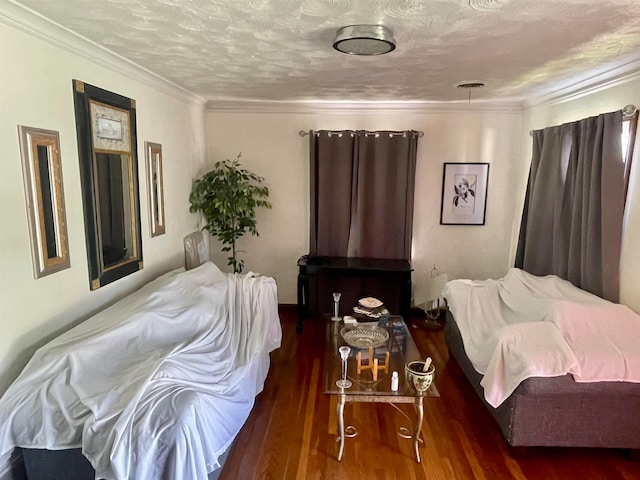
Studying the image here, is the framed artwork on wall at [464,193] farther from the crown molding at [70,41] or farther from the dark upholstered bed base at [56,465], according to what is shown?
the dark upholstered bed base at [56,465]

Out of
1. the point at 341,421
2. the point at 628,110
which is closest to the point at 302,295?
the point at 341,421

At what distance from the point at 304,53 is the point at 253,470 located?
224 centimetres

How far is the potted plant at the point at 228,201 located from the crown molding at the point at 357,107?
1.65 ft

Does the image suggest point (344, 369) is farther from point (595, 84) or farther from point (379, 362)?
point (595, 84)

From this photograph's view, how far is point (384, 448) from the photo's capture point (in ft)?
7.43

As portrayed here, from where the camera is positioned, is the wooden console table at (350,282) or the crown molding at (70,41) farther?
the wooden console table at (350,282)

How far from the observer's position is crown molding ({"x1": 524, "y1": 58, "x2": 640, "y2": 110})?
245 cm

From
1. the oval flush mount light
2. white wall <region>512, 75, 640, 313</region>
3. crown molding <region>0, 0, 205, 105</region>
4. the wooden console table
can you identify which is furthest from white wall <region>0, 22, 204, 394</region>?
white wall <region>512, 75, 640, 313</region>

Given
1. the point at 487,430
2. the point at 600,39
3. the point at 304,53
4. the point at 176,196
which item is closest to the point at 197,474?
the point at 487,430

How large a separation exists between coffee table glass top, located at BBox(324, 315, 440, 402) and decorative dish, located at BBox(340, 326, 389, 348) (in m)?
0.01

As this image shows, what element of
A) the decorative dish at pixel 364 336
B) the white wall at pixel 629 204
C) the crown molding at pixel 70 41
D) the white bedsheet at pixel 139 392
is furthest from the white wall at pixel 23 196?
the white wall at pixel 629 204

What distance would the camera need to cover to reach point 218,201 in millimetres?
3582

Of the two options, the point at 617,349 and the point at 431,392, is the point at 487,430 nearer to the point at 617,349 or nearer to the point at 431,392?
the point at 431,392

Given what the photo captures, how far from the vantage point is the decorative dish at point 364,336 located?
2.58m
